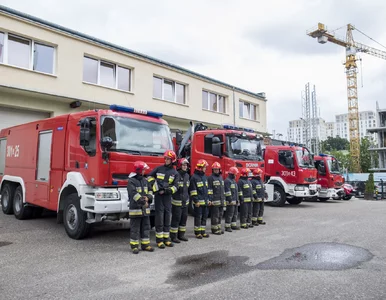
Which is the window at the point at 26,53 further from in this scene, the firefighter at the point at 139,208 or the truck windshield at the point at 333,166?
the truck windshield at the point at 333,166

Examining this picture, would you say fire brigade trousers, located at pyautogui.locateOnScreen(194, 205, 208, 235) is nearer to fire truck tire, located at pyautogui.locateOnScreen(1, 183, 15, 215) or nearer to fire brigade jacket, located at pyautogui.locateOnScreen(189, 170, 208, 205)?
fire brigade jacket, located at pyautogui.locateOnScreen(189, 170, 208, 205)

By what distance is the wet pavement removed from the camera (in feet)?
17.3

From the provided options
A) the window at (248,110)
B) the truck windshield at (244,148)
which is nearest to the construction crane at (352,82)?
the window at (248,110)

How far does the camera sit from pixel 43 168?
27.3 feet

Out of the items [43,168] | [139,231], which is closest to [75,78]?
[43,168]

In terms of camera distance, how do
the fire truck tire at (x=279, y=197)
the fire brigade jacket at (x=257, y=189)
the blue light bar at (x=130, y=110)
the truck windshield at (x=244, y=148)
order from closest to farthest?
the blue light bar at (x=130, y=110) → the fire brigade jacket at (x=257, y=189) → the truck windshield at (x=244, y=148) → the fire truck tire at (x=279, y=197)

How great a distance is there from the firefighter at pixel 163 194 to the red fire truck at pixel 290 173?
27.2 feet

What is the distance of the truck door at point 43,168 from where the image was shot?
8086 millimetres

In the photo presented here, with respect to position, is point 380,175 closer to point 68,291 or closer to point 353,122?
point 68,291

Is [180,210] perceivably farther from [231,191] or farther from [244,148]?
[244,148]

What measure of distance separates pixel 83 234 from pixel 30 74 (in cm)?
909

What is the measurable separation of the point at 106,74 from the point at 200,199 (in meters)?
10.8

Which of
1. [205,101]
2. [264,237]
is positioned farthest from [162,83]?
[264,237]

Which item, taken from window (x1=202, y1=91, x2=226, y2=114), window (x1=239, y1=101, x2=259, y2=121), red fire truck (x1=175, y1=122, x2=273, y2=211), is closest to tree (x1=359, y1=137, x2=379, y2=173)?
window (x1=239, y1=101, x2=259, y2=121)
